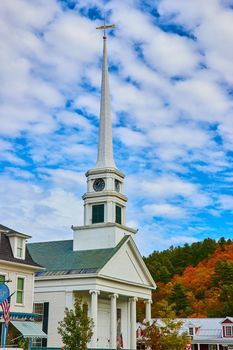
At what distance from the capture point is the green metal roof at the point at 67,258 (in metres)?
53.0

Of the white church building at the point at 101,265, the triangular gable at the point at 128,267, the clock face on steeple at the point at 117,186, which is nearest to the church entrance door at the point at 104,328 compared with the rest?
the white church building at the point at 101,265

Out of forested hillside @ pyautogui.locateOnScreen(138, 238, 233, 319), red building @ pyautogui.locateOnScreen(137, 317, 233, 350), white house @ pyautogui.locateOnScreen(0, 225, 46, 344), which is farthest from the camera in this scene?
forested hillside @ pyautogui.locateOnScreen(138, 238, 233, 319)

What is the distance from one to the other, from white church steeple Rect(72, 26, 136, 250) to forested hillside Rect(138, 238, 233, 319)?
28488mm

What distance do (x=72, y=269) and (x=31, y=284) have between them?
9.32m

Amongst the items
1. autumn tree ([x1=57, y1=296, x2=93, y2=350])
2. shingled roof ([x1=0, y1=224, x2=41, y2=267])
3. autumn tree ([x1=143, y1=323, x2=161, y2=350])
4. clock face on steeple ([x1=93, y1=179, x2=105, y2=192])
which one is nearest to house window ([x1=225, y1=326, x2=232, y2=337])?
autumn tree ([x1=143, y1=323, x2=161, y2=350])

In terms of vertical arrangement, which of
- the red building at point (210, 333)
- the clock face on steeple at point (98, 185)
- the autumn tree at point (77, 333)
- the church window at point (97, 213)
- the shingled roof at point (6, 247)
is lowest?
the autumn tree at point (77, 333)

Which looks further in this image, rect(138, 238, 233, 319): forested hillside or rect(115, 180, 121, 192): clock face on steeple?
rect(138, 238, 233, 319): forested hillside

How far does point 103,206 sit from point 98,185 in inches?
102

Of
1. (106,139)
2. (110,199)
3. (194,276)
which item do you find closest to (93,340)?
(110,199)

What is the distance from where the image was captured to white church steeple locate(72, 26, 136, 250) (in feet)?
188

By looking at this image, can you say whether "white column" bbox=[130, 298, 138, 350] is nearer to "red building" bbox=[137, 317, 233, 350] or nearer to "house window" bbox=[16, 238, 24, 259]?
"house window" bbox=[16, 238, 24, 259]

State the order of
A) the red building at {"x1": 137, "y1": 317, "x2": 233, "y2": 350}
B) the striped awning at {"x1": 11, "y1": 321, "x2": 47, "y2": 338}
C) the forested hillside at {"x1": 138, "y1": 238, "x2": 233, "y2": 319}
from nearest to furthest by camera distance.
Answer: the striped awning at {"x1": 11, "y1": 321, "x2": 47, "y2": 338} → the red building at {"x1": 137, "y1": 317, "x2": 233, "y2": 350} → the forested hillside at {"x1": 138, "y1": 238, "x2": 233, "y2": 319}

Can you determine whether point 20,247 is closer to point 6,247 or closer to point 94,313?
point 6,247

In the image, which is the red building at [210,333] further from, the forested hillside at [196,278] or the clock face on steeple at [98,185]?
the clock face on steeple at [98,185]
